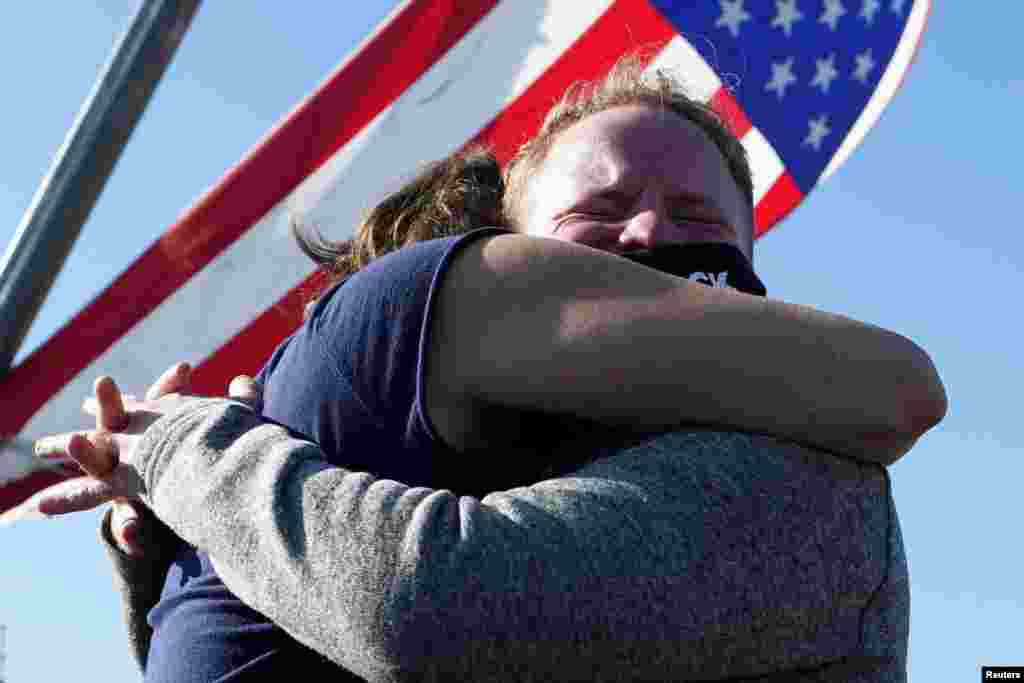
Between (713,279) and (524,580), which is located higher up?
(713,279)

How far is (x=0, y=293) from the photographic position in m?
2.64

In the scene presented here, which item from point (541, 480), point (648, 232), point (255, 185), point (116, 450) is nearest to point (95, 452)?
point (116, 450)

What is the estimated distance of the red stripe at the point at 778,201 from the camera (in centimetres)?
567

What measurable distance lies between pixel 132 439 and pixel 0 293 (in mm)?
1007

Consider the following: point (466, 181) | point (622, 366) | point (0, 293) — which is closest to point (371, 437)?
point (622, 366)

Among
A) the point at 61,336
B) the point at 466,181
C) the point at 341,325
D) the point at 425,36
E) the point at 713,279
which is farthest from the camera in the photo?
the point at 425,36

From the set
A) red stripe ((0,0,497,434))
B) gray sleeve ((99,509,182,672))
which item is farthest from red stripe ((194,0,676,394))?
gray sleeve ((99,509,182,672))

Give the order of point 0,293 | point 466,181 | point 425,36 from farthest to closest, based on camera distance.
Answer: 1. point 425,36
2. point 0,293
3. point 466,181

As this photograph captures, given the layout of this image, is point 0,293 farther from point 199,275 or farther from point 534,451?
point 199,275

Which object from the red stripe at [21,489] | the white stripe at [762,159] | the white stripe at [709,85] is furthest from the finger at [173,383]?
the white stripe at [762,159]

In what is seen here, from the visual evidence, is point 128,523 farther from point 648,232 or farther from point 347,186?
point 347,186

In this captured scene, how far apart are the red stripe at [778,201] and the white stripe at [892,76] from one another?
0.98 ft

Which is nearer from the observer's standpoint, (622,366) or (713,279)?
(622,366)

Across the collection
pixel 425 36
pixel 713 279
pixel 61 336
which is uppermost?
pixel 425 36
